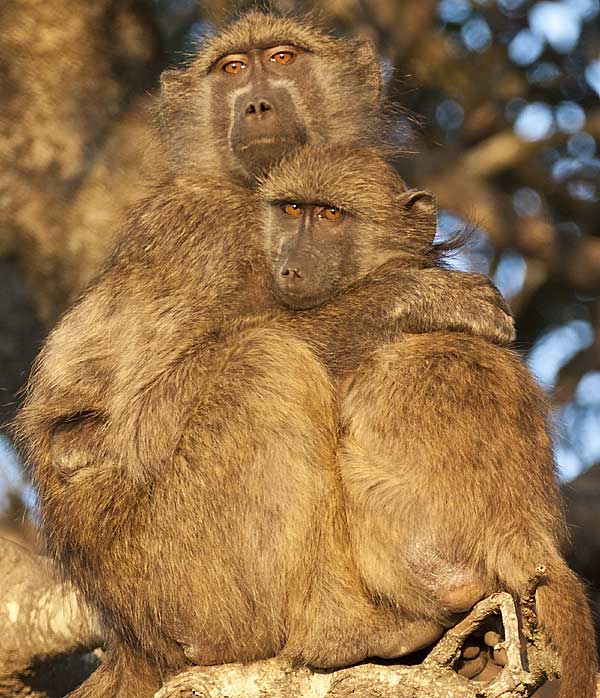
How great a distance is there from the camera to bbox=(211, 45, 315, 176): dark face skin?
483cm

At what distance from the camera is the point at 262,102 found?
4949 millimetres

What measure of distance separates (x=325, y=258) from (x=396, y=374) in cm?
63

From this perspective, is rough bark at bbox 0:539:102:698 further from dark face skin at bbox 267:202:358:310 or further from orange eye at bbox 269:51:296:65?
orange eye at bbox 269:51:296:65

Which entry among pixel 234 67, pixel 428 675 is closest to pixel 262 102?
pixel 234 67

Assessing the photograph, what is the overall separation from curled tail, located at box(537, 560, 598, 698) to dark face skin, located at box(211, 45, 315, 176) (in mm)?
1991

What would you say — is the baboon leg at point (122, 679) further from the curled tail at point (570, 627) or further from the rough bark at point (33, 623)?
the curled tail at point (570, 627)

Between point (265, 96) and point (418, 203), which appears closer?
point (418, 203)

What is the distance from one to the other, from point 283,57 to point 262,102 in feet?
1.80

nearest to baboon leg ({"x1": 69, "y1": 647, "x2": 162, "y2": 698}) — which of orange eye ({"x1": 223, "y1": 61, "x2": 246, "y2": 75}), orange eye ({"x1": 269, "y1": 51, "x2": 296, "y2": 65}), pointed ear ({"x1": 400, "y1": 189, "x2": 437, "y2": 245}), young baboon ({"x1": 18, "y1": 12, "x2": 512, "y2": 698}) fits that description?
young baboon ({"x1": 18, "y1": 12, "x2": 512, "y2": 698})

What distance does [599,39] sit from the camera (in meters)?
9.96

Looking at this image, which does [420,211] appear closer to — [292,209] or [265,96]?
[292,209]

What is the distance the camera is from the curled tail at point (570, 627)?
3.55m

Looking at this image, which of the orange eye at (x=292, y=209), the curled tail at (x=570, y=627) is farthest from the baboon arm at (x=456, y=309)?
the curled tail at (x=570, y=627)

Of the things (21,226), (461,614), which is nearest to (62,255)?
(21,226)
